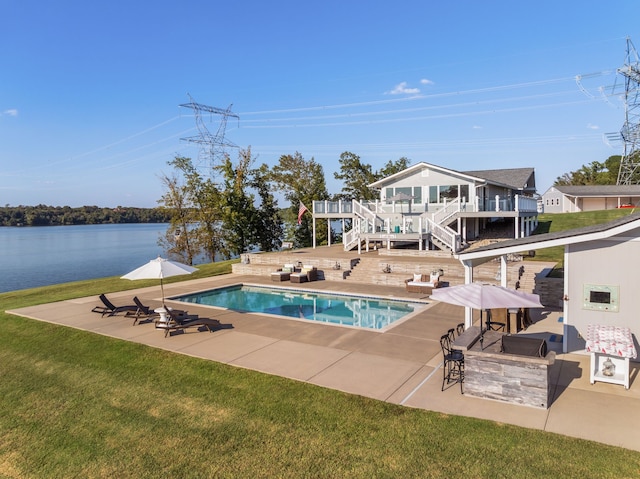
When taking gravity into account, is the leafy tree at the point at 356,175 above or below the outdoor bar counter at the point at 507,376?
above

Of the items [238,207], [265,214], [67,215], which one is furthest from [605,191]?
[67,215]

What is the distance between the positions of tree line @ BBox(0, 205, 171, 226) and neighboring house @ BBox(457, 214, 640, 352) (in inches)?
4303

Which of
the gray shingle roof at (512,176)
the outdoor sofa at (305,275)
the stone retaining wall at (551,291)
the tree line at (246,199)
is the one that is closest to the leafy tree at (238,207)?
the tree line at (246,199)

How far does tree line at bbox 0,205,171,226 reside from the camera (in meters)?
107

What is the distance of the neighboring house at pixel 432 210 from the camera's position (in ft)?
77.9

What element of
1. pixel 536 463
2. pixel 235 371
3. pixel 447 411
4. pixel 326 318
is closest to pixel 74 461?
pixel 235 371

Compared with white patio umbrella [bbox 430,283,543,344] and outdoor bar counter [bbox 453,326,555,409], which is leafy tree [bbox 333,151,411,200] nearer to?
white patio umbrella [bbox 430,283,543,344]

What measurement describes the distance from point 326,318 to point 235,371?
19.8 ft

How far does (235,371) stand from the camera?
8766 mm

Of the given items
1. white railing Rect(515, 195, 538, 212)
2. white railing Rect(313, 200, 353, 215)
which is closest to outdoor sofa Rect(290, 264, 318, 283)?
white railing Rect(313, 200, 353, 215)

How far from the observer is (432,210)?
88.5ft

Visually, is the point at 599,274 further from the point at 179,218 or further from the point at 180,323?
the point at 179,218

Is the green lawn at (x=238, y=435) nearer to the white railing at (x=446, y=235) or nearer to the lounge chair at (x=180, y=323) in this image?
the lounge chair at (x=180, y=323)

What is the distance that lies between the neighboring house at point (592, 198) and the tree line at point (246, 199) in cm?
2187
